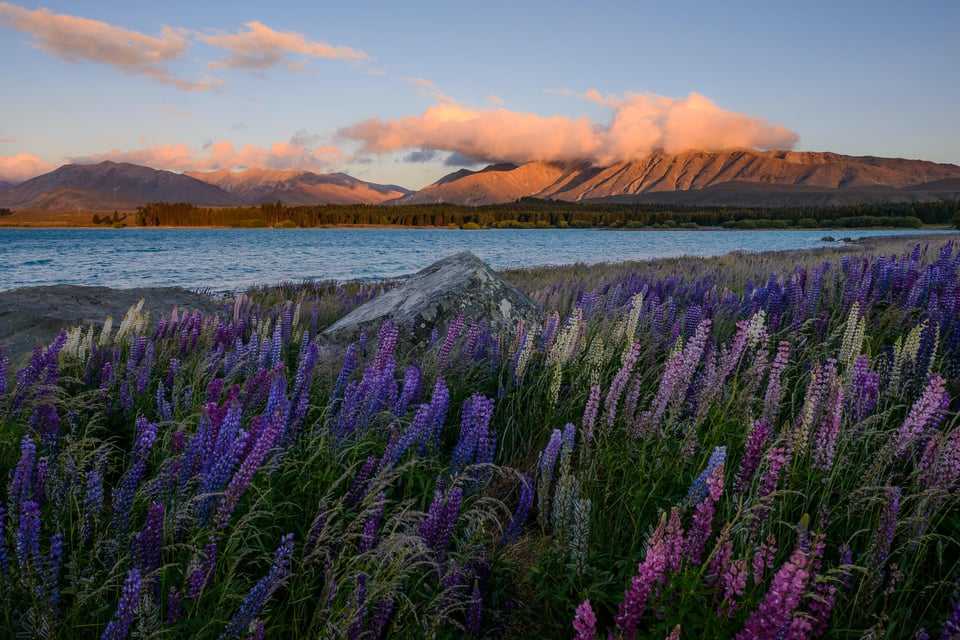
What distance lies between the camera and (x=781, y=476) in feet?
9.45

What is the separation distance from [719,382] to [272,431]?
2626 mm

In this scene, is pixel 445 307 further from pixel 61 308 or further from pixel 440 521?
pixel 61 308

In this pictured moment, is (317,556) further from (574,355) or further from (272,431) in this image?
(574,355)

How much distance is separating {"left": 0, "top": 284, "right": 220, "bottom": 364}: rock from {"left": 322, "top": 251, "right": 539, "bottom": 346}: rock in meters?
3.10

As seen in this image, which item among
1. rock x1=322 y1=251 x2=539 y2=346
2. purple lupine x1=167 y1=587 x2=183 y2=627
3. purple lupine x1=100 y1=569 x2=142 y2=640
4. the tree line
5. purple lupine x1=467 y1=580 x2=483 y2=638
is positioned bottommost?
purple lupine x1=467 y1=580 x2=483 y2=638

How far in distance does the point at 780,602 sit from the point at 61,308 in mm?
10439

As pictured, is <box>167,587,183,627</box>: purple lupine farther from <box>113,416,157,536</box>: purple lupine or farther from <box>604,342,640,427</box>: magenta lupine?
<box>604,342,640,427</box>: magenta lupine

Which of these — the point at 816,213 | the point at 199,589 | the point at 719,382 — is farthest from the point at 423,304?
the point at 816,213

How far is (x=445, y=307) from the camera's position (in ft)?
21.9

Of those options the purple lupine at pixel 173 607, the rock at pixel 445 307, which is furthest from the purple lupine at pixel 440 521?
the rock at pixel 445 307

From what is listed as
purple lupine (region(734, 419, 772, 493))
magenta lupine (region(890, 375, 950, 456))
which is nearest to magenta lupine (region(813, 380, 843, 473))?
magenta lupine (region(890, 375, 950, 456))

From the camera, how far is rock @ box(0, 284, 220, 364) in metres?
7.55

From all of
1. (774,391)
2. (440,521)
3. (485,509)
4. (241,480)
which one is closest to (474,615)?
(440,521)

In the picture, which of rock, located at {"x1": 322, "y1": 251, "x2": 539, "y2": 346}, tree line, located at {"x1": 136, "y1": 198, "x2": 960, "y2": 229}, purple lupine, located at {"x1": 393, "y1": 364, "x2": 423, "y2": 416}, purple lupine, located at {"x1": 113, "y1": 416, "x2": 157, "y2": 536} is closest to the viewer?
purple lupine, located at {"x1": 113, "y1": 416, "x2": 157, "y2": 536}
